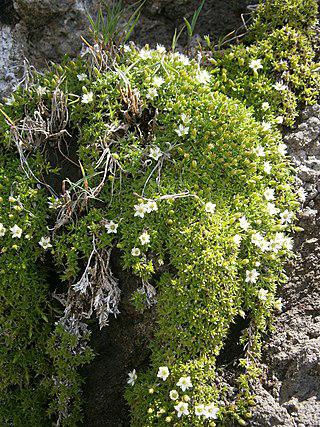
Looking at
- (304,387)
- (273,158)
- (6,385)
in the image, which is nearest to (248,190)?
(273,158)

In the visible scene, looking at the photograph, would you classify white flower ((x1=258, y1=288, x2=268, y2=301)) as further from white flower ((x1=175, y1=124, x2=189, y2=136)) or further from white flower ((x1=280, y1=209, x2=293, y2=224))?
white flower ((x1=175, y1=124, x2=189, y2=136))

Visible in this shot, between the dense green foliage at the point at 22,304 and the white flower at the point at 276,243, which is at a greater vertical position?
the white flower at the point at 276,243

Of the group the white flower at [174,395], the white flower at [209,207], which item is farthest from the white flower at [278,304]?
the white flower at [174,395]

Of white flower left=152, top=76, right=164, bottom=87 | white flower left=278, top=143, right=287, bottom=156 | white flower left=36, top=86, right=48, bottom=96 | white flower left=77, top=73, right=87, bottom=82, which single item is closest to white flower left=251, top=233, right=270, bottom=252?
white flower left=278, top=143, right=287, bottom=156

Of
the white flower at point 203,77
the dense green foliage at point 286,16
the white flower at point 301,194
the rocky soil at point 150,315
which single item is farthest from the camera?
the dense green foliage at point 286,16

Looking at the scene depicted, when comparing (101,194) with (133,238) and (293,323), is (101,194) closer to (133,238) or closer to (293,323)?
(133,238)

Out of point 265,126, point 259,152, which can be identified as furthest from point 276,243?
point 265,126

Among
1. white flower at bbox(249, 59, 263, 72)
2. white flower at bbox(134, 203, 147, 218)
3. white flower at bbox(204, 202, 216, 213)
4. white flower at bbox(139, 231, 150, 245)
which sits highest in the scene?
white flower at bbox(249, 59, 263, 72)

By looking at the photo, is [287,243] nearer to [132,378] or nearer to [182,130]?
[182,130]

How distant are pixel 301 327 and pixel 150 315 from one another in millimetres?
902

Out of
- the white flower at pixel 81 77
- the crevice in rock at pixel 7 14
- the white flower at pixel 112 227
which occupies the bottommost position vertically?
the white flower at pixel 112 227

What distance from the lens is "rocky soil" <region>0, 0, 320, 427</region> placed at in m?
2.96

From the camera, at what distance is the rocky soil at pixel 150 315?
2.96 m

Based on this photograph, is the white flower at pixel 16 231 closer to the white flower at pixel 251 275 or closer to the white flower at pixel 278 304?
the white flower at pixel 251 275
